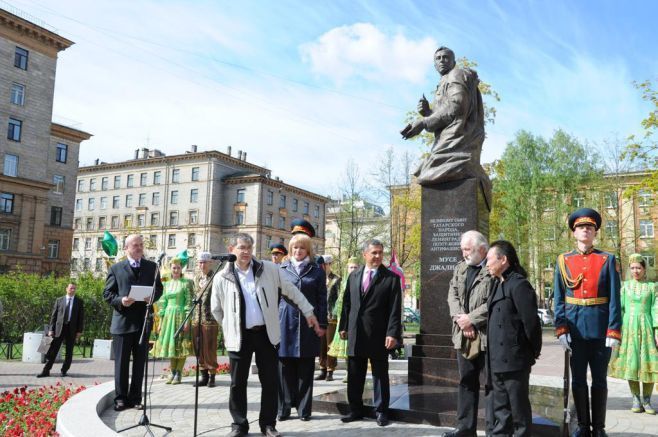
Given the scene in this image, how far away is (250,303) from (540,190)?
38.5 metres

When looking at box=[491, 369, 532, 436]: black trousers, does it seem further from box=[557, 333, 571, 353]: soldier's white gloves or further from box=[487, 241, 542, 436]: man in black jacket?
box=[557, 333, 571, 353]: soldier's white gloves

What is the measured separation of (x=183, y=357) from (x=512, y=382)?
20.3 ft

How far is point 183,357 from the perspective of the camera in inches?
379

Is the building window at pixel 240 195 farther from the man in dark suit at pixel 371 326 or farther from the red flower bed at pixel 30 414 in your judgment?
the man in dark suit at pixel 371 326

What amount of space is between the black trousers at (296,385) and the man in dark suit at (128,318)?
1791 mm

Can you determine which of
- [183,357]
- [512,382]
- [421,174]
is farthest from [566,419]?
[183,357]

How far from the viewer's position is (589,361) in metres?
5.79

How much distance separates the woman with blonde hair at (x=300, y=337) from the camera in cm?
679

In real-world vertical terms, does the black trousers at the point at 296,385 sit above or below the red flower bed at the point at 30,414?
above

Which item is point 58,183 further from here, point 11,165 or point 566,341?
point 566,341

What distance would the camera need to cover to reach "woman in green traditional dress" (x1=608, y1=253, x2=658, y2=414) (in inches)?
305

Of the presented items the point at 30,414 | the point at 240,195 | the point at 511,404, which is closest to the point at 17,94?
the point at 240,195

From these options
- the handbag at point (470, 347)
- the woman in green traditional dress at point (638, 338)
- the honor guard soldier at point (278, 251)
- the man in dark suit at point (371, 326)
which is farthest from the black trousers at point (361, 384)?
the woman in green traditional dress at point (638, 338)

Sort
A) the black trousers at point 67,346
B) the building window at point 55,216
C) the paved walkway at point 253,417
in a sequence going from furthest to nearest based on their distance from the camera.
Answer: the building window at point 55,216 < the black trousers at point 67,346 < the paved walkway at point 253,417
